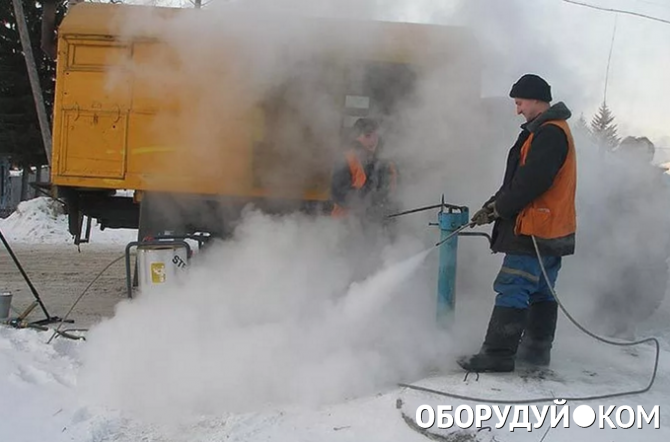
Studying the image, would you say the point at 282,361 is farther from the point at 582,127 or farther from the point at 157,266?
the point at 582,127

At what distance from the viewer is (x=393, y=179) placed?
463cm

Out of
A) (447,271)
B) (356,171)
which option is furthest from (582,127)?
(447,271)

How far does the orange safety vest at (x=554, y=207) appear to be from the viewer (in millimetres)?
3381

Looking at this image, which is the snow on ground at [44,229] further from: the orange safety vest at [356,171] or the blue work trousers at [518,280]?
the blue work trousers at [518,280]

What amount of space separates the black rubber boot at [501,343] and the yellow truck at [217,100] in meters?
2.13

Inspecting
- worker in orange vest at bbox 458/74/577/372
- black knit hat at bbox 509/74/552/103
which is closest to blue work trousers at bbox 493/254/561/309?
worker in orange vest at bbox 458/74/577/372

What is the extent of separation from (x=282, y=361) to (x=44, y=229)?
427 inches

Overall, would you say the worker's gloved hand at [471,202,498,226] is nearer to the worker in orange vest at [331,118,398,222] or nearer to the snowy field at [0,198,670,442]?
the snowy field at [0,198,670,442]

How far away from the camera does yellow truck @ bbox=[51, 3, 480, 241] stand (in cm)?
515

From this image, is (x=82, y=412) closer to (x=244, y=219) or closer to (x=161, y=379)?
(x=161, y=379)

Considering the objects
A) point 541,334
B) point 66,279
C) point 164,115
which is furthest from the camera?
point 66,279

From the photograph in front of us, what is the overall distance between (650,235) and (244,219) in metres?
3.69

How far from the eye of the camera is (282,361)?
3.66 m

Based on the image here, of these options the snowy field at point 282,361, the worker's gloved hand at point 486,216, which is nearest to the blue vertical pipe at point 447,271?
the snowy field at point 282,361
